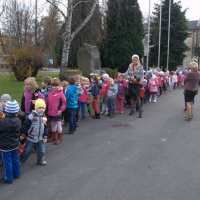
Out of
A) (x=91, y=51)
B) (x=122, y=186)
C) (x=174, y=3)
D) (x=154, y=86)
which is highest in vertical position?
(x=174, y=3)

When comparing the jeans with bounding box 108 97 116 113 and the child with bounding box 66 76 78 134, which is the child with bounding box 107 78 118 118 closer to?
the jeans with bounding box 108 97 116 113

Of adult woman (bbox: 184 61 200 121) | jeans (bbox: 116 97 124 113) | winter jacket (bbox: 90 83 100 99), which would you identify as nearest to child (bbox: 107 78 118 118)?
winter jacket (bbox: 90 83 100 99)

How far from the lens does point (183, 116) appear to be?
1030cm

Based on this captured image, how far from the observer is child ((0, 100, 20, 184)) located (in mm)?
4617

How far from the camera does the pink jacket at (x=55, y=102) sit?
6688 mm

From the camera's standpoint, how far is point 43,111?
5.36 meters

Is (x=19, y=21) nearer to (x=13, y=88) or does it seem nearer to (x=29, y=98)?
(x=13, y=88)

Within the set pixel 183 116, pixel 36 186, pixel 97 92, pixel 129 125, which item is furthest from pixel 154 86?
A: pixel 36 186

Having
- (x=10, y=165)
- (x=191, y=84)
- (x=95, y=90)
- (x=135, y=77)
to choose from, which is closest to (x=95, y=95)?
(x=95, y=90)

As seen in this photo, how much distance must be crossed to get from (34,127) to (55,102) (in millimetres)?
1454

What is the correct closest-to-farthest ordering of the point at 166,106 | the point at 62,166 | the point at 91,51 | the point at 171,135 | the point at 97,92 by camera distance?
the point at 62,166 → the point at 171,135 → the point at 97,92 → the point at 166,106 → the point at 91,51

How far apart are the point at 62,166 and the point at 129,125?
147 inches

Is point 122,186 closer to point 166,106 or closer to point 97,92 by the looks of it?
point 97,92

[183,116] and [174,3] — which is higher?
[174,3]
